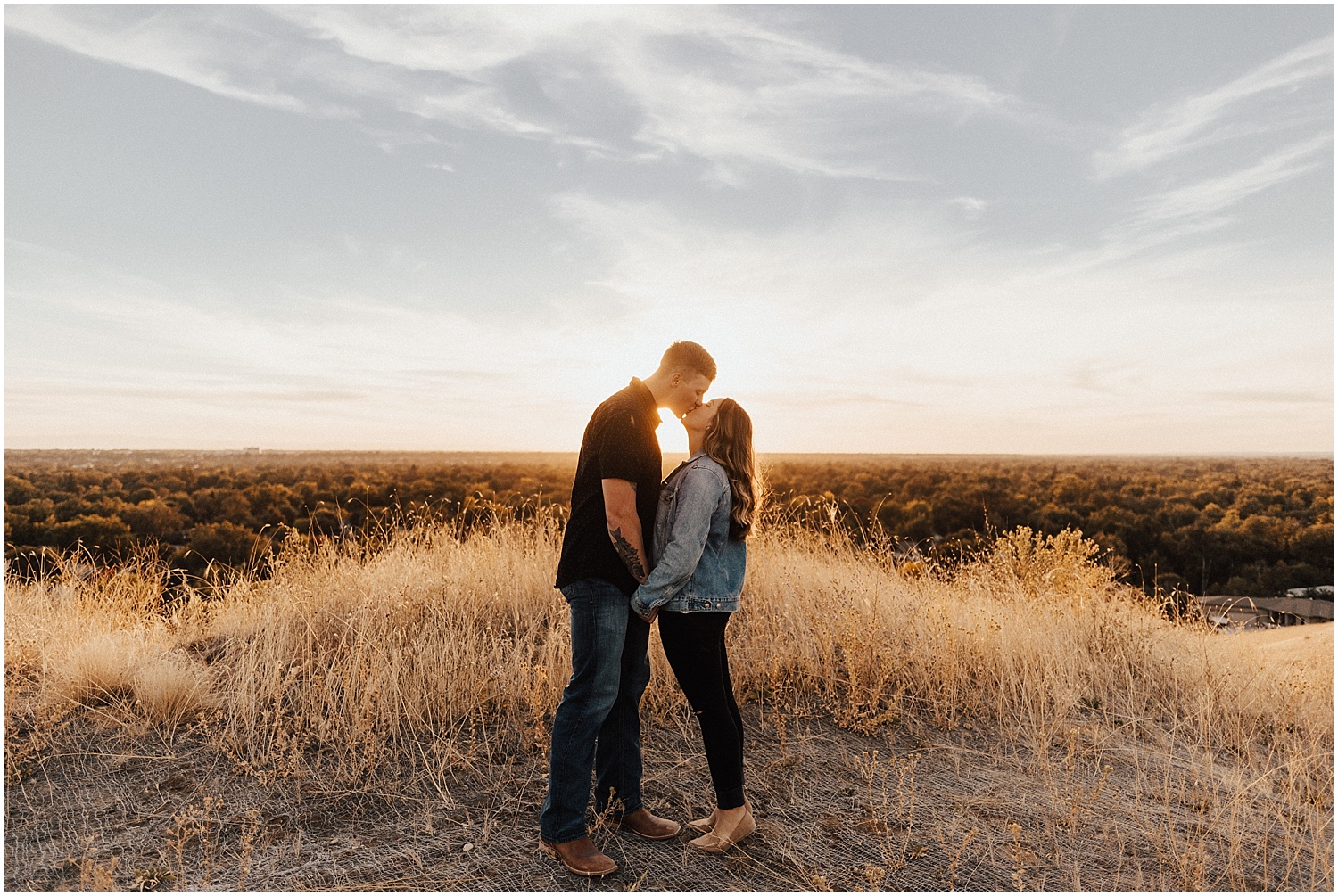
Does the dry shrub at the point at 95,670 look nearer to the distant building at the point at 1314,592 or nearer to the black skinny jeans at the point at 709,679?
the black skinny jeans at the point at 709,679

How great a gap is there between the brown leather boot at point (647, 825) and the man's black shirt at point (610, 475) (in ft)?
3.73

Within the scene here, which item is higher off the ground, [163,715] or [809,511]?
[809,511]

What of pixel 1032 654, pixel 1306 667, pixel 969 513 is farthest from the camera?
pixel 969 513

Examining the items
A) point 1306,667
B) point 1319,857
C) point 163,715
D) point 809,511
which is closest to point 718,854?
point 1319,857

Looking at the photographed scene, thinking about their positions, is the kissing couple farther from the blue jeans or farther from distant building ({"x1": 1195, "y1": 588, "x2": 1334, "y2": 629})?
distant building ({"x1": 1195, "y1": 588, "x2": 1334, "y2": 629})

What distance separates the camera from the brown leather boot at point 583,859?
3271 mm

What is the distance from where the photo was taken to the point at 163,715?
15.6 ft

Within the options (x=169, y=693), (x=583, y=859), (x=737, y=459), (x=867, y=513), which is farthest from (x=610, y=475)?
(x=867, y=513)

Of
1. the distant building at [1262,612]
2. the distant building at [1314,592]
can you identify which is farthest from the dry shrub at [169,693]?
the distant building at [1314,592]

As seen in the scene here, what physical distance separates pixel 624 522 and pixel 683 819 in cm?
169

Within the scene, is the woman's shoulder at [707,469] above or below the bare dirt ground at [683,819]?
above

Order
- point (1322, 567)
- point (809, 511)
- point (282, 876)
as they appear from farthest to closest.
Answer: point (1322, 567), point (809, 511), point (282, 876)

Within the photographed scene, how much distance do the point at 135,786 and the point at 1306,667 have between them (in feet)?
28.5

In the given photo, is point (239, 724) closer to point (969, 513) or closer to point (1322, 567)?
point (969, 513)
